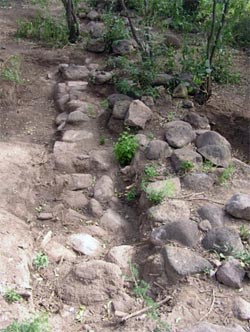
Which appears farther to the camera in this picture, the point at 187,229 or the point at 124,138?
the point at 124,138

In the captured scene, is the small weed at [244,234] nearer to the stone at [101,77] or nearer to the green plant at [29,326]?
the green plant at [29,326]

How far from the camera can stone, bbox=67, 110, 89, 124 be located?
14.1 feet

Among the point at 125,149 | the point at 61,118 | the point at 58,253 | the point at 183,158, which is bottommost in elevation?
the point at 61,118

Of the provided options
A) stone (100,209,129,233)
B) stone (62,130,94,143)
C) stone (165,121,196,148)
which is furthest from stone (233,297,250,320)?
stone (62,130,94,143)

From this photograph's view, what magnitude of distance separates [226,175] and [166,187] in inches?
17.6

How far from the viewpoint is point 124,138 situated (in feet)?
12.5

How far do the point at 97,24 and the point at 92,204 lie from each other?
379cm

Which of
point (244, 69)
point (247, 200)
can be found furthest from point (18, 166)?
point (244, 69)

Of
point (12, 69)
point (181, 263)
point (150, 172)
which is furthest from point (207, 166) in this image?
point (12, 69)

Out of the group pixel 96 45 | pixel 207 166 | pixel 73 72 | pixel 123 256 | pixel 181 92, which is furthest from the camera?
pixel 96 45

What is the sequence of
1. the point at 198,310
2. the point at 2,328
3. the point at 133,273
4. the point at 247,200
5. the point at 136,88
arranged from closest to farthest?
1. the point at 2,328
2. the point at 198,310
3. the point at 133,273
4. the point at 247,200
5. the point at 136,88

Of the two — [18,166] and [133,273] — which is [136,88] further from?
[133,273]

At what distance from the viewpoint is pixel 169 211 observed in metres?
3.05

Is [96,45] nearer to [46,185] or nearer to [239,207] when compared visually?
[46,185]
